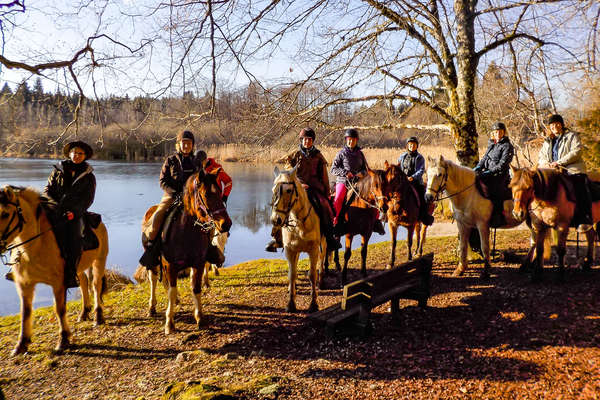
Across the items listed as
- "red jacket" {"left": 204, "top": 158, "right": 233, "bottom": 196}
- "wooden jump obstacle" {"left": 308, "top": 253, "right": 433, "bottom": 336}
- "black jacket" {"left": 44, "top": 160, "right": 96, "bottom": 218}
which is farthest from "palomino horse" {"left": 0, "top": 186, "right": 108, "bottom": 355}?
"wooden jump obstacle" {"left": 308, "top": 253, "right": 433, "bottom": 336}

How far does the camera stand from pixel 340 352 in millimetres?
4172

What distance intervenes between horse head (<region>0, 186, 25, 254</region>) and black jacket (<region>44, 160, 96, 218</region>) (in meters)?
0.58

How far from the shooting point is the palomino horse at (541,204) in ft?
18.9

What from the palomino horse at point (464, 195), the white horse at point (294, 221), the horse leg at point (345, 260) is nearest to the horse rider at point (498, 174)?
the palomino horse at point (464, 195)

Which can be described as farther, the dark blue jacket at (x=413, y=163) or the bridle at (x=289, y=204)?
the dark blue jacket at (x=413, y=163)

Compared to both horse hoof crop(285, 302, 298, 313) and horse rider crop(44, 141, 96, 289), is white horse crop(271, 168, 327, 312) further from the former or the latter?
horse rider crop(44, 141, 96, 289)

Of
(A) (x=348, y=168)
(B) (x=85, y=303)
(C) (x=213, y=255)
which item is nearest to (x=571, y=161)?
(A) (x=348, y=168)

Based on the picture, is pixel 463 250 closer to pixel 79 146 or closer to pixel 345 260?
pixel 345 260

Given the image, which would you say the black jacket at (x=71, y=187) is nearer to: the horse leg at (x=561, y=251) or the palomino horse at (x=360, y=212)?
the palomino horse at (x=360, y=212)

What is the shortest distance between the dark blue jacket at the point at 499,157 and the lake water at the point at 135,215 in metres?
7.48

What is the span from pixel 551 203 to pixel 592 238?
1.75 meters

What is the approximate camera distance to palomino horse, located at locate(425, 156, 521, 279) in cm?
661

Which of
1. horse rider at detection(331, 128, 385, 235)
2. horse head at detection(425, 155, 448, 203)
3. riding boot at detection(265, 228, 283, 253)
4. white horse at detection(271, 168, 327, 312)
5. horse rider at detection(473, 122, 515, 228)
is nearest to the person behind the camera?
white horse at detection(271, 168, 327, 312)

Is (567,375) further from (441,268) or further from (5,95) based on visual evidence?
(5,95)
